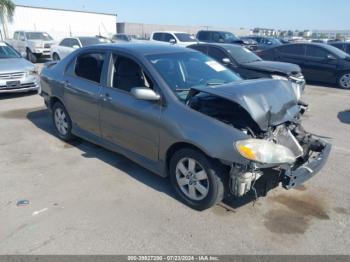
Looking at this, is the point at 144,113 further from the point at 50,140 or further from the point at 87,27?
the point at 87,27

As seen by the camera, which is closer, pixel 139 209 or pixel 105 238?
pixel 105 238

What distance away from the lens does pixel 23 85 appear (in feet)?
30.0

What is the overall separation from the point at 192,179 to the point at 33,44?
1753 centimetres

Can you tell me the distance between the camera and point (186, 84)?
4055mm

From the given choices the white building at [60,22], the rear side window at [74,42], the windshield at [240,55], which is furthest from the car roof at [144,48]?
the white building at [60,22]

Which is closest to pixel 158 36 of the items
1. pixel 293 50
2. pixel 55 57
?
pixel 55 57

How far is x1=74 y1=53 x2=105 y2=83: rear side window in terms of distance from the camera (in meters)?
4.70

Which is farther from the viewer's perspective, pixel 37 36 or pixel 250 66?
pixel 37 36

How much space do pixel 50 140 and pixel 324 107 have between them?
23.3 feet

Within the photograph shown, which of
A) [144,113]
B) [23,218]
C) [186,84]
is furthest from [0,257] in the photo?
[186,84]

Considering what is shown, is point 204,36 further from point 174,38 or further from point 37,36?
point 37,36

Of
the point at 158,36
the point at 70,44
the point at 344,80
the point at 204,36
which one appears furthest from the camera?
the point at 204,36

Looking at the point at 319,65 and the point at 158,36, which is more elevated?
the point at 158,36

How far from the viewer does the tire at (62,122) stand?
5.54 m
